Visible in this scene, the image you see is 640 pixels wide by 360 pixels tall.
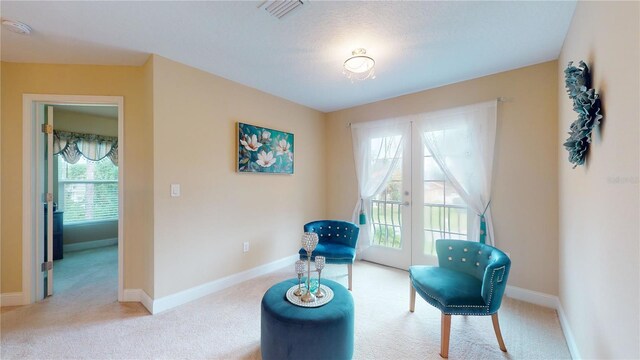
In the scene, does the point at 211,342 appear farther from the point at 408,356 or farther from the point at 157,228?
the point at 408,356

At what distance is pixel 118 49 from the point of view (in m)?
2.24

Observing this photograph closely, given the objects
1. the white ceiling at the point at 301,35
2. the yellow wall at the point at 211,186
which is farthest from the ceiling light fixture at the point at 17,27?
the yellow wall at the point at 211,186

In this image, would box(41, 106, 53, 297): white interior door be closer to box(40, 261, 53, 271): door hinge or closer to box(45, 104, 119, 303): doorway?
box(40, 261, 53, 271): door hinge

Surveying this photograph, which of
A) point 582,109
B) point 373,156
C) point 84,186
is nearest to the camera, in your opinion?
point 582,109

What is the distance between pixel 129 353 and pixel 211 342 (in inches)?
21.9

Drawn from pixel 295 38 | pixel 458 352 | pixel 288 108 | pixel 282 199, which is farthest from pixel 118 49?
pixel 458 352

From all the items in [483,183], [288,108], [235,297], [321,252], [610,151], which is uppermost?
[288,108]

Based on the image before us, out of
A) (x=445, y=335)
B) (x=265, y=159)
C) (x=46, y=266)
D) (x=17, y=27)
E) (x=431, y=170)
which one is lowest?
(x=445, y=335)

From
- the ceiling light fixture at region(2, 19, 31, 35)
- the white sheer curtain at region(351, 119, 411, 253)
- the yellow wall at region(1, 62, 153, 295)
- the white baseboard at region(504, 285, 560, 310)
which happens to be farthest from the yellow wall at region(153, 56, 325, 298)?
the white baseboard at region(504, 285, 560, 310)

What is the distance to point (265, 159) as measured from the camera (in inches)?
130

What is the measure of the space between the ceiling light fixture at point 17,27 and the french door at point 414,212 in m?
3.62

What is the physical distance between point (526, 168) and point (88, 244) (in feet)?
22.2

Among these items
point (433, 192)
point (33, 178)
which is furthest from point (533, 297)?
point (33, 178)

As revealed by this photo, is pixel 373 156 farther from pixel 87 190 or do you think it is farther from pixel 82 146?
pixel 87 190
